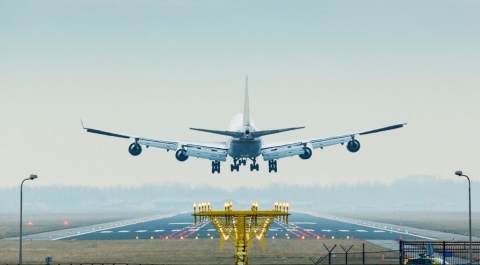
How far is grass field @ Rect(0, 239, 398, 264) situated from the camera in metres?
88.1

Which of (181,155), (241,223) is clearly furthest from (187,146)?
(241,223)

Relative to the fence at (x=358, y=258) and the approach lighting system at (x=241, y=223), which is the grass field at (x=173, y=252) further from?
the approach lighting system at (x=241, y=223)

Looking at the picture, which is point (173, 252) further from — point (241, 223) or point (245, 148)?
point (241, 223)

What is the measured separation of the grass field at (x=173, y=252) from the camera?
88.1m

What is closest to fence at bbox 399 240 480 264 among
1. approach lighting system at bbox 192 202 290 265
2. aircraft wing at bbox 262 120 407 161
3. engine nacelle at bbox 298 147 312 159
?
aircraft wing at bbox 262 120 407 161

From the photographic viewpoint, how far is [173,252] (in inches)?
3952

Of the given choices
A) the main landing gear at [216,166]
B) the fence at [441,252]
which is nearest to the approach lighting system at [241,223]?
the fence at [441,252]

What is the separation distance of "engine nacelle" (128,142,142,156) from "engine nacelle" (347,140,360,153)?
25120 millimetres

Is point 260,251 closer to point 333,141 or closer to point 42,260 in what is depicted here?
point 333,141

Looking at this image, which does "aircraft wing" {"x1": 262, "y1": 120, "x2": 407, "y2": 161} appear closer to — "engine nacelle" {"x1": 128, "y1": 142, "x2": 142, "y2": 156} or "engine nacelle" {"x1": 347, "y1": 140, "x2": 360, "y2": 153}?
"engine nacelle" {"x1": 347, "y1": 140, "x2": 360, "y2": 153}

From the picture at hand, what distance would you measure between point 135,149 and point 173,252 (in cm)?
1866

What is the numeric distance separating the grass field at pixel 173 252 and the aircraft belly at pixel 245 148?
12922mm

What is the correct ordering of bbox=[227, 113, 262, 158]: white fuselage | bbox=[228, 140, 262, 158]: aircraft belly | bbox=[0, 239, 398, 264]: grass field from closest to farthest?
bbox=[227, 113, 262, 158]: white fuselage, bbox=[0, 239, 398, 264]: grass field, bbox=[228, 140, 262, 158]: aircraft belly

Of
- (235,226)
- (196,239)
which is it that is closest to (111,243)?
(196,239)
